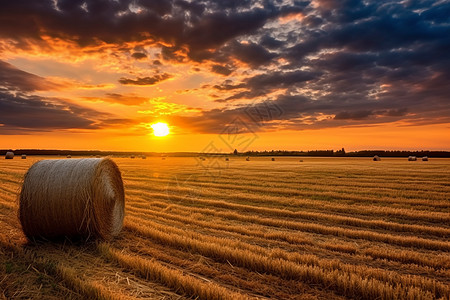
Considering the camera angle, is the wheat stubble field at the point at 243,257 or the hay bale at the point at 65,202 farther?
the hay bale at the point at 65,202

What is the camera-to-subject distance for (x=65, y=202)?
24.2ft

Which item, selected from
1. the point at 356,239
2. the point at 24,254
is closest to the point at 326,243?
the point at 356,239

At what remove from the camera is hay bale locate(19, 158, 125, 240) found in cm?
730

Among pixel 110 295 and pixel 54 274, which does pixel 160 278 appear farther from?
pixel 54 274

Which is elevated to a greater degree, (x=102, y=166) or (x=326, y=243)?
(x=102, y=166)

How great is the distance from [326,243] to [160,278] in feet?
13.2

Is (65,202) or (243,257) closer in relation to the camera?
(243,257)

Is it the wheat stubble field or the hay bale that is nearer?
the wheat stubble field

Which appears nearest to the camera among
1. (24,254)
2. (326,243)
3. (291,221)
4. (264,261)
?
(264,261)

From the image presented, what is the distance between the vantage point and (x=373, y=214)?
37.6 ft

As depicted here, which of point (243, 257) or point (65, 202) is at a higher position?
point (65, 202)

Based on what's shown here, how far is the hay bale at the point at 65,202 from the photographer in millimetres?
7305

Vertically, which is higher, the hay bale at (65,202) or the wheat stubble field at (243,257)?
the hay bale at (65,202)

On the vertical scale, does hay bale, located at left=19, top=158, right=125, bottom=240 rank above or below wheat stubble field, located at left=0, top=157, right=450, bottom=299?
above
